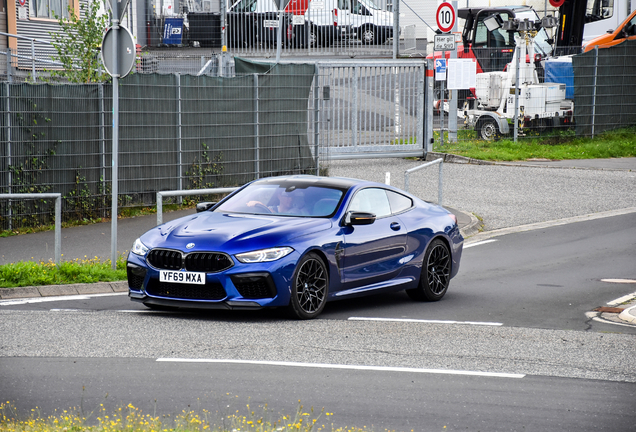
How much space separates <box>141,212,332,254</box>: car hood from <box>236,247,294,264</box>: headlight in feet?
0.15

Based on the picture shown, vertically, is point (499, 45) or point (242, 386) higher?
point (499, 45)

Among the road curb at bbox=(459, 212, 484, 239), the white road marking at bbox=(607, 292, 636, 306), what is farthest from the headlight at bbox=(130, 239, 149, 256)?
the road curb at bbox=(459, 212, 484, 239)

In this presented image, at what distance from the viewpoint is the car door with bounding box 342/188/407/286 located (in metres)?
9.57

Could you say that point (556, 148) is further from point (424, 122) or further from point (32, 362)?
point (32, 362)

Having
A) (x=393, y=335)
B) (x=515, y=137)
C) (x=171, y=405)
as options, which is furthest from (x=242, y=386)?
(x=515, y=137)

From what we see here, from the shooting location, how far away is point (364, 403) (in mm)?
6109

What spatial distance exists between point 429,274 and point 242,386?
14.8 ft

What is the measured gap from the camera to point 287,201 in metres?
9.88

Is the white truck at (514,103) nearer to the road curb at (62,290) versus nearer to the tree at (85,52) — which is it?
the tree at (85,52)

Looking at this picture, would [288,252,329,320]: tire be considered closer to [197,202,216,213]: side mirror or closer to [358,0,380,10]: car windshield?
[197,202,216,213]: side mirror

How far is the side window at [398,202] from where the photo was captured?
34.2 feet

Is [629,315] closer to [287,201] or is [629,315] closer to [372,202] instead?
[372,202]

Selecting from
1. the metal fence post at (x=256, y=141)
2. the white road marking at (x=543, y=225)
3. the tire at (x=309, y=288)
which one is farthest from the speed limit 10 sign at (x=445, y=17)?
the tire at (x=309, y=288)

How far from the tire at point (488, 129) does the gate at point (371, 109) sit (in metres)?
3.35
